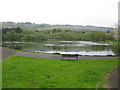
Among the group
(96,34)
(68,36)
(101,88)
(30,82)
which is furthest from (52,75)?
(68,36)

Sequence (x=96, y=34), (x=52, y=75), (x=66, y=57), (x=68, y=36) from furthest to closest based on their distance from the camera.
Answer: (x=68, y=36)
(x=96, y=34)
(x=66, y=57)
(x=52, y=75)

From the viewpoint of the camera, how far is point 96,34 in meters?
141

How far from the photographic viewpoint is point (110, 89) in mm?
9906

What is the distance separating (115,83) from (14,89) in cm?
635

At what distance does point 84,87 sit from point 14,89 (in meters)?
4.09

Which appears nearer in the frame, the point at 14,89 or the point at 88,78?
the point at 14,89

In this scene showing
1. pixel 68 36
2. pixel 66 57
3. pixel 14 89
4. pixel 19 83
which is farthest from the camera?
pixel 68 36

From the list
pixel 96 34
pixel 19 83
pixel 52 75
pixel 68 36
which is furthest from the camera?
pixel 68 36

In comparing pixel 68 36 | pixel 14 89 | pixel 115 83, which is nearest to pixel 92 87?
pixel 115 83

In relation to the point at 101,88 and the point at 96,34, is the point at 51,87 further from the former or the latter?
the point at 96,34

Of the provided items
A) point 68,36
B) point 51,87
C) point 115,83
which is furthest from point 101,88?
point 68,36

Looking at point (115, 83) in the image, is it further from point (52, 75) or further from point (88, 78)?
point (52, 75)

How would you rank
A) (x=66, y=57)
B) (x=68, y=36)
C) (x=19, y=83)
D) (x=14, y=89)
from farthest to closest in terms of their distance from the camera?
(x=68, y=36) → (x=66, y=57) → (x=19, y=83) → (x=14, y=89)

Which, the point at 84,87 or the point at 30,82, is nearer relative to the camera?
the point at 84,87
